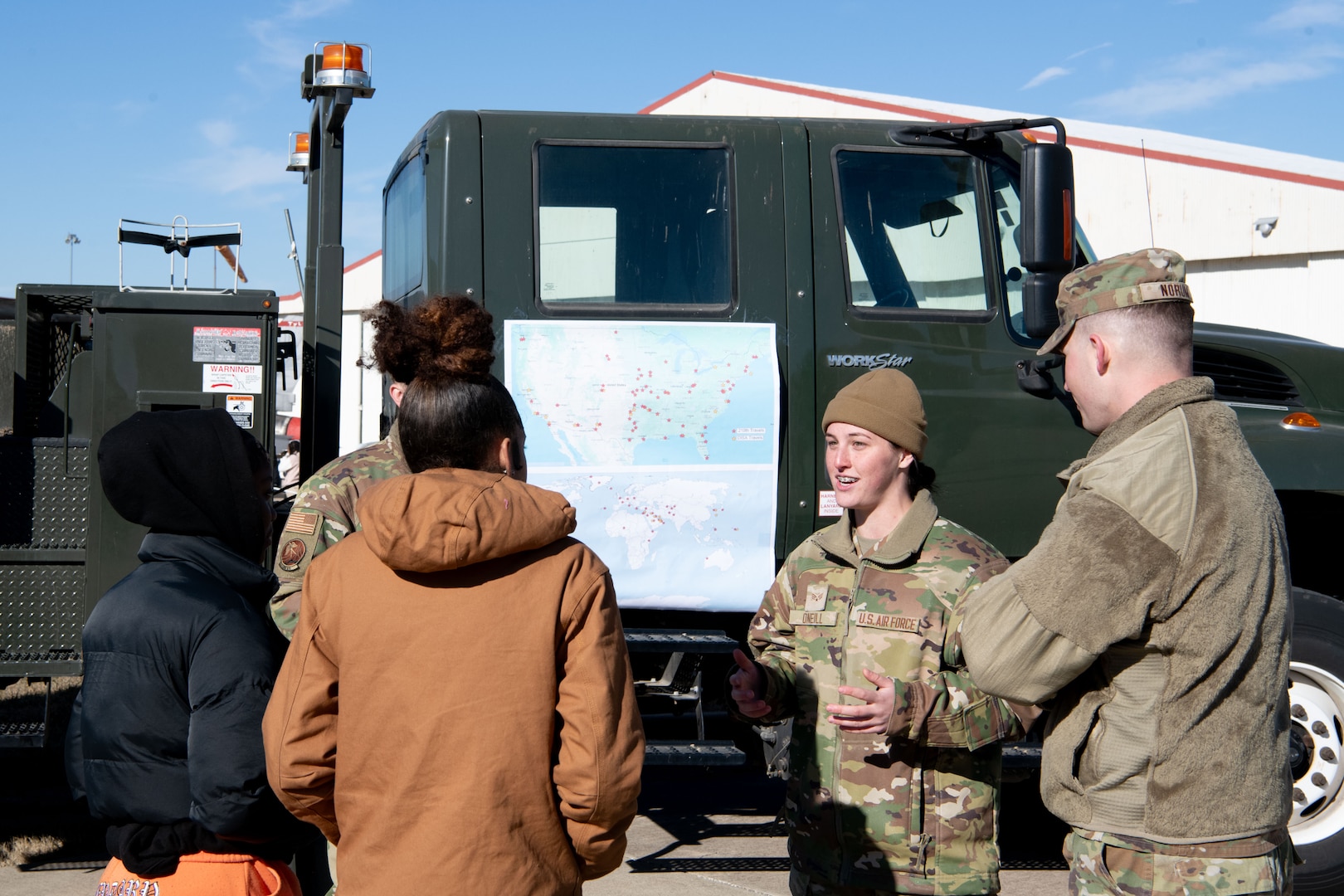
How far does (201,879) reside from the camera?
86.7 inches

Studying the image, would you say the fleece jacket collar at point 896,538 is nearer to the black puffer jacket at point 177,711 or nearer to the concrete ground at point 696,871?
the black puffer jacket at point 177,711

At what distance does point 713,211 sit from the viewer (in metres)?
4.13

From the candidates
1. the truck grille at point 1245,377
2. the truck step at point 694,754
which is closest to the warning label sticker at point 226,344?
the truck step at point 694,754

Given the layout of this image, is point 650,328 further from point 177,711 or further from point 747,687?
point 177,711

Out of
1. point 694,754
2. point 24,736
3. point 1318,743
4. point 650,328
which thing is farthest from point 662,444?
point 1318,743

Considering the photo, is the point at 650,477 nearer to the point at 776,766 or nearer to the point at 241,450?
the point at 776,766

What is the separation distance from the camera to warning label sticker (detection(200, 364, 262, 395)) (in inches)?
160

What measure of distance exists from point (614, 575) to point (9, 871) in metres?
2.67

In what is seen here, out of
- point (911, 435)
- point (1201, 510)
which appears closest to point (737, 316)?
point (911, 435)

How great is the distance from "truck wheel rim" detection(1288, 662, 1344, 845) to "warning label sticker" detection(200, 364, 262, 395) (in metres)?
3.81

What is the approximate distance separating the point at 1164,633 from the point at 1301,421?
2.98 m

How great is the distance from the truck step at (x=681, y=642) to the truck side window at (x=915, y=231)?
1.31m

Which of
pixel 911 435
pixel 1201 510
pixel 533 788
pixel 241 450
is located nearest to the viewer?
pixel 533 788

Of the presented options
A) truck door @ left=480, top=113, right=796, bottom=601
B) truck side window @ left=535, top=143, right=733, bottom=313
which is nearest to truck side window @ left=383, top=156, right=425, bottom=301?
truck door @ left=480, top=113, right=796, bottom=601
